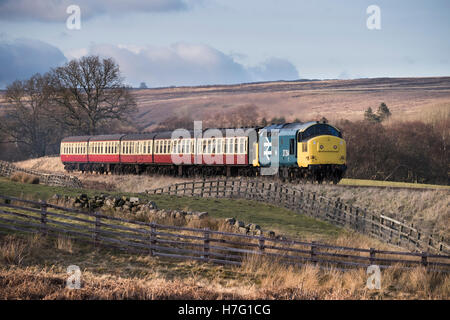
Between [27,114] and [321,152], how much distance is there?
53634mm

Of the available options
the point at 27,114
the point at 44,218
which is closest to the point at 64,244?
the point at 44,218

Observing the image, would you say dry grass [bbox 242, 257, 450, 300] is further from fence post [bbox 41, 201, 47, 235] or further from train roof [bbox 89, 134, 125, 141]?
train roof [bbox 89, 134, 125, 141]

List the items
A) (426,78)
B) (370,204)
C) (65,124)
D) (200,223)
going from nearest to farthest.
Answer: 1. (200,223)
2. (370,204)
3. (65,124)
4. (426,78)

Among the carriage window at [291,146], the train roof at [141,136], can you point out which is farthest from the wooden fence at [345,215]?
the train roof at [141,136]

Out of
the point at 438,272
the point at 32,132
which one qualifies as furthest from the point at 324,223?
the point at 32,132

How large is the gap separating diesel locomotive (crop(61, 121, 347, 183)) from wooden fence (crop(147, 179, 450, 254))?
218 cm

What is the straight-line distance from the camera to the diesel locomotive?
34531 mm

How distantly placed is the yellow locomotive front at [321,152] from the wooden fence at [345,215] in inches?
82.6

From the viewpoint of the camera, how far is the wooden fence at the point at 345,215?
930 inches

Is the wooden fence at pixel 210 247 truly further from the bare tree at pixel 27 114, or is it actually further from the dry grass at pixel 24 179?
the bare tree at pixel 27 114

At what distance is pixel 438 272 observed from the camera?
684 inches

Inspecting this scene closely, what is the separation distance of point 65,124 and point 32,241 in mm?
58724

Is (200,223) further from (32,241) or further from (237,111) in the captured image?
(237,111)
